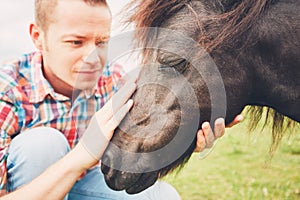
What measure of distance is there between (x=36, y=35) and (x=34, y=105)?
0.38m

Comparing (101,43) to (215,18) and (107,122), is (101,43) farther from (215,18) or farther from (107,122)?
(215,18)

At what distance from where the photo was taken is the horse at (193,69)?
1925 millimetres

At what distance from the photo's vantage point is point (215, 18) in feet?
6.34

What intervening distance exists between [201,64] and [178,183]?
2.79 meters

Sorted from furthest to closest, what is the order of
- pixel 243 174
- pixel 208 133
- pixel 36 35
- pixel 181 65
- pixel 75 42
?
pixel 243 174
pixel 36 35
pixel 75 42
pixel 208 133
pixel 181 65

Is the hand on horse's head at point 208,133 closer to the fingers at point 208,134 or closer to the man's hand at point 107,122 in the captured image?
the fingers at point 208,134

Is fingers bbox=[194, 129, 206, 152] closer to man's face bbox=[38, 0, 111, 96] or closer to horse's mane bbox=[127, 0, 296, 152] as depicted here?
horse's mane bbox=[127, 0, 296, 152]

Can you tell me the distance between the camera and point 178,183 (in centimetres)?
455

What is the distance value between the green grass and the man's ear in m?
1.37

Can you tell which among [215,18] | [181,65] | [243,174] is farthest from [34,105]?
[243,174]

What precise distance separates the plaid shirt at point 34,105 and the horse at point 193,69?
54cm

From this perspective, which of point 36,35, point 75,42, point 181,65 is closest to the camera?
point 181,65

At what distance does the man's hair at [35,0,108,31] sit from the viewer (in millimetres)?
2389

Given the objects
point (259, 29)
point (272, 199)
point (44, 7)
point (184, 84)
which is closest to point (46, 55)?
point (44, 7)
